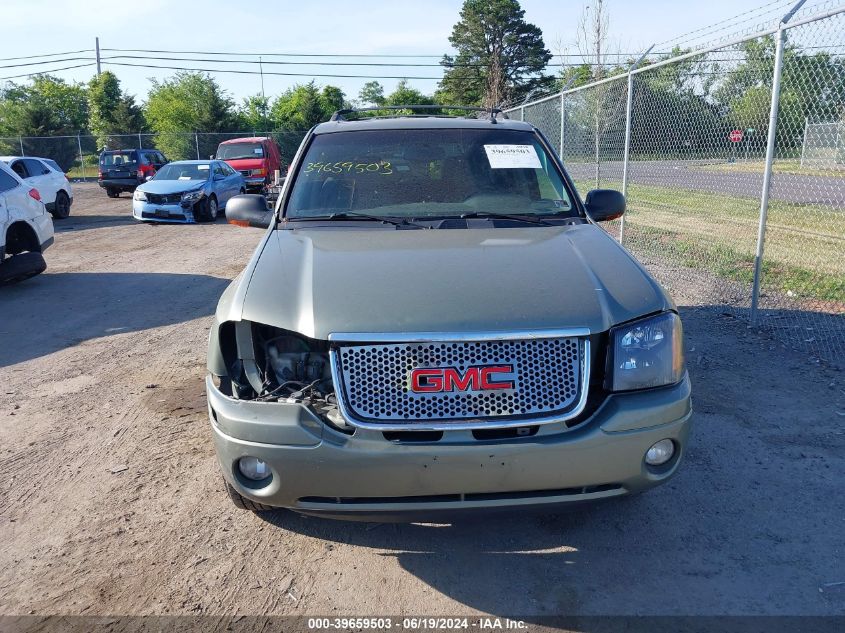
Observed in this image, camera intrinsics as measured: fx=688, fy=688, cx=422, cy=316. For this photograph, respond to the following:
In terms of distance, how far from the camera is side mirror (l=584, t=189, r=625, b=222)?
4105 mm

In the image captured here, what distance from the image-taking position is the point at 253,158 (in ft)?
75.2

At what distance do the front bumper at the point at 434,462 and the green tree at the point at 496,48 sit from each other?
60.9 m

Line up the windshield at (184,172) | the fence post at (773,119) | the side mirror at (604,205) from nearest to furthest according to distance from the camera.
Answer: the side mirror at (604,205), the fence post at (773,119), the windshield at (184,172)

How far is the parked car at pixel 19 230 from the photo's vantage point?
27.9ft

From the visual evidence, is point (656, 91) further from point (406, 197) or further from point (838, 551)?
point (838, 551)

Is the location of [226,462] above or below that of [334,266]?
below

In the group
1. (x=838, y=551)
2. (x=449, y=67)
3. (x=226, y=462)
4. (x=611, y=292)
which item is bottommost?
(x=838, y=551)

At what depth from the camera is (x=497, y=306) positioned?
2.65 meters

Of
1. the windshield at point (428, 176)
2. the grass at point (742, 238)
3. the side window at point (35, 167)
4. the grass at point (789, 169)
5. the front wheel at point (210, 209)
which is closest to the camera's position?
the windshield at point (428, 176)

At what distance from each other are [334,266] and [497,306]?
2.66ft

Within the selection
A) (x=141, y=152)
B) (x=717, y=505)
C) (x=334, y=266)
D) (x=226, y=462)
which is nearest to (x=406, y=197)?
(x=334, y=266)

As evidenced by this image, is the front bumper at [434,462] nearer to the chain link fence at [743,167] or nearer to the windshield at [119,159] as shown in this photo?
the chain link fence at [743,167]

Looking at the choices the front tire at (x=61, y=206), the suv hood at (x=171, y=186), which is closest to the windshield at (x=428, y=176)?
the suv hood at (x=171, y=186)

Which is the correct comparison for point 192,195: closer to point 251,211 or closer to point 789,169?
point 251,211
